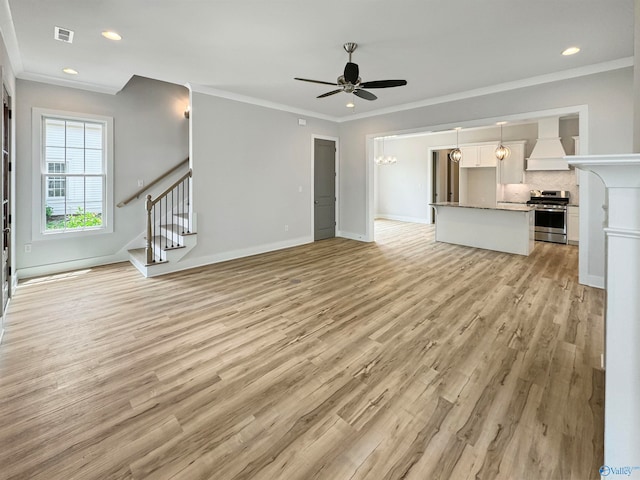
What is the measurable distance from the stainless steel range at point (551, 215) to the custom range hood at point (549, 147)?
0.64m

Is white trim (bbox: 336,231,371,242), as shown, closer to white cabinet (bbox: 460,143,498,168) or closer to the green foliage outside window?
white cabinet (bbox: 460,143,498,168)

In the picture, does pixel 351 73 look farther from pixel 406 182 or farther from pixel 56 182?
pixel 406 182

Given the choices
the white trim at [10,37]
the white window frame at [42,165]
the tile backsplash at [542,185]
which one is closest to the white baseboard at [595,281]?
the tile backsplash at [542,185]

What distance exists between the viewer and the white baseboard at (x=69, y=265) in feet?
15.5

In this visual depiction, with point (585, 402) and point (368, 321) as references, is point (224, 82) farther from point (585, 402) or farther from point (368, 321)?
point (585, 402)

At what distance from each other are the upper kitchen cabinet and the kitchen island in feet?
6.28

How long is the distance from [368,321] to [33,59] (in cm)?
529

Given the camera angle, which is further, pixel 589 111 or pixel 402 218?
pixel 402 218

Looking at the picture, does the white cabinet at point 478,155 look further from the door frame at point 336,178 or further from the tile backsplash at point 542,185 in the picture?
the door frame at point 336,178

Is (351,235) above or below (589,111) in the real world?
below

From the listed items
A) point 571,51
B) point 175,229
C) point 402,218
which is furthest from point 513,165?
point 175,229

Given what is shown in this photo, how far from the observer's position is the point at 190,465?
1.55 metres

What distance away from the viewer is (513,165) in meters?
8.05

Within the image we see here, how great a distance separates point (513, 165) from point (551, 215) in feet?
5.28
